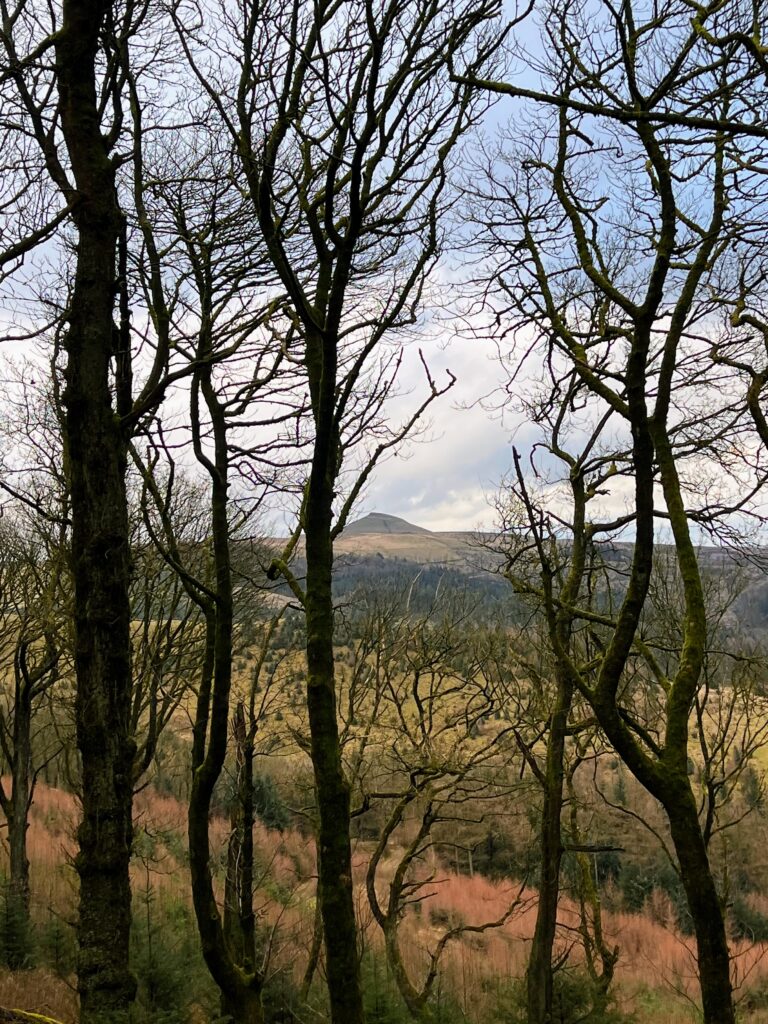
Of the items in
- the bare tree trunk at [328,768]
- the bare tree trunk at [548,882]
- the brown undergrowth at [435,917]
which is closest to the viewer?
the bare tree trunk at [328,768]

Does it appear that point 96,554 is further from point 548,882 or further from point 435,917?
point 435,917

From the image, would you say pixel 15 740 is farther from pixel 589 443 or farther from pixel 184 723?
pixel 184 723

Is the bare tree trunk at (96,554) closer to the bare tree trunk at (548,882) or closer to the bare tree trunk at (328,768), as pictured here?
the bare tree trunk at (328,768)

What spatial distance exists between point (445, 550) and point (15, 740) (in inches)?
7383

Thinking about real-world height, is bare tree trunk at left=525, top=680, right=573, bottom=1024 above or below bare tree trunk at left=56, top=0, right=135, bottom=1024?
below

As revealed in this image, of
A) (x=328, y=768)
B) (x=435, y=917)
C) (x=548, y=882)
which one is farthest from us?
(x=435, y=917)

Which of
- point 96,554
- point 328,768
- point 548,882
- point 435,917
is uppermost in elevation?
point 96,554

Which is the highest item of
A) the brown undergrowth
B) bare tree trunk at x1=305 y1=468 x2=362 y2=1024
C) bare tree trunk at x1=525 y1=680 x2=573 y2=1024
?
bare tree trunk at x1=305 y1=468 x2=362 y2=1024

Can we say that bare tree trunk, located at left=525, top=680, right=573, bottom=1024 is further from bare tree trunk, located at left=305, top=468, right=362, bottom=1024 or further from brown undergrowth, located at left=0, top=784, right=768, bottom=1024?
bare tree trunk, located at left=305, top=468, right=362, bottom=1024

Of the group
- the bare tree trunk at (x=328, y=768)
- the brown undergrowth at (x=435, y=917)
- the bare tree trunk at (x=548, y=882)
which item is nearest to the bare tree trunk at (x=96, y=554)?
the bare tree trunk at (x=328, y=768)

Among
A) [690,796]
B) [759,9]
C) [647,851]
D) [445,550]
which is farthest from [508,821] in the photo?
[445,550]

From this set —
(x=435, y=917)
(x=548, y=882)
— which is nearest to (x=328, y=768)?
(x=548, y=882)

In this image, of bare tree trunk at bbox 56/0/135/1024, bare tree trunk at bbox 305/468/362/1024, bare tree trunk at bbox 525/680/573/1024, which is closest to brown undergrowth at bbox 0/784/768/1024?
bare tree trunk at bbox 525/680/573/1024

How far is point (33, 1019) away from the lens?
128 inches
